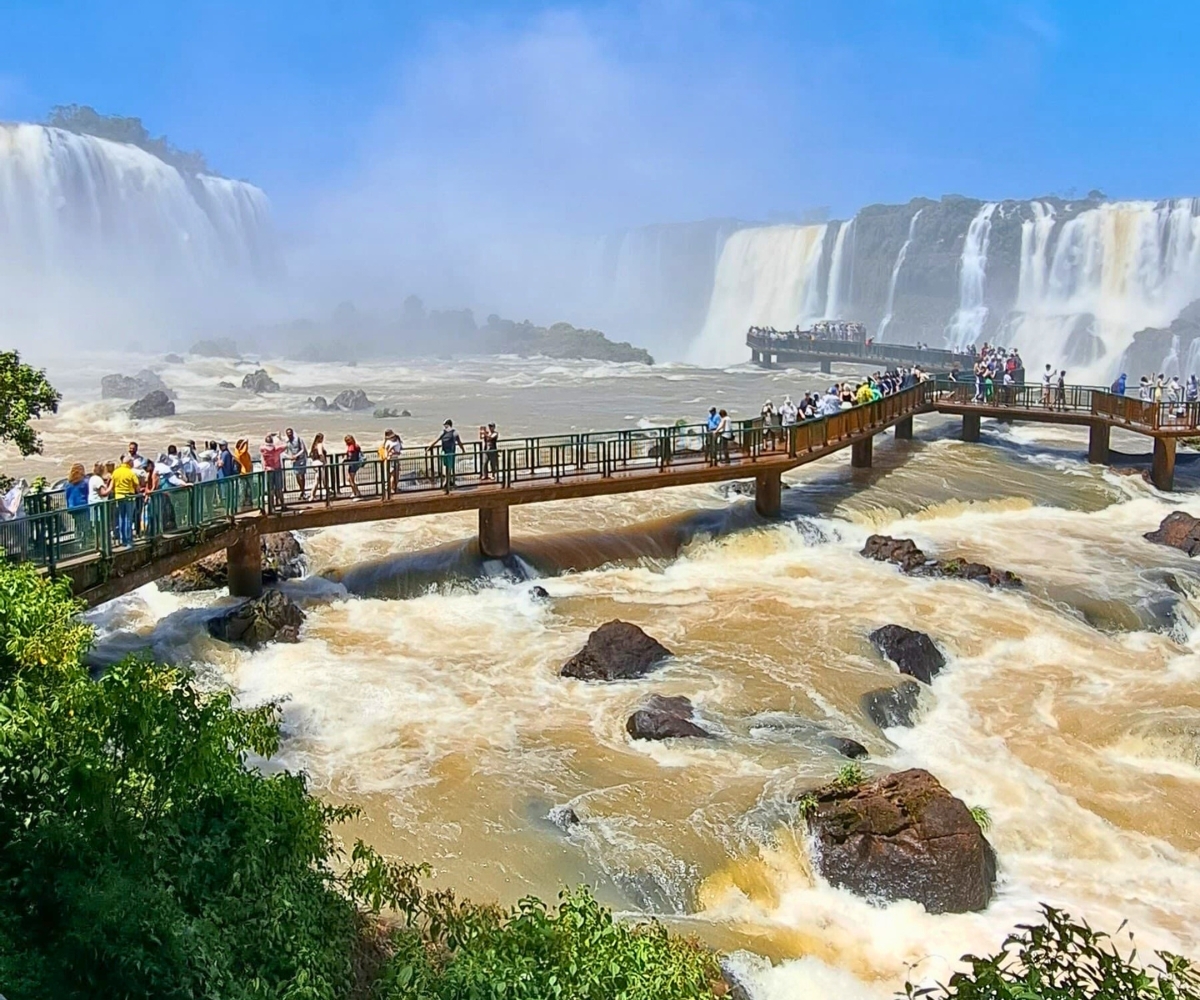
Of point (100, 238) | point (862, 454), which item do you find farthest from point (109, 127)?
point (862, 454)

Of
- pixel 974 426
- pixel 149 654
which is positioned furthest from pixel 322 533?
pixel 974 426

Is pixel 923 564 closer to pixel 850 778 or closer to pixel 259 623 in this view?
pixel 850 778

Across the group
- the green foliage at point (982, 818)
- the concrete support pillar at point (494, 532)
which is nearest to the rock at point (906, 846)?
the green foliage at point (982, 818)

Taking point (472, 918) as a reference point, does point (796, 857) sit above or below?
below

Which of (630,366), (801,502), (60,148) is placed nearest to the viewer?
(801,502)

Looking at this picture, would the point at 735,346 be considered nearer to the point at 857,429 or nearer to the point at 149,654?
the point at 857,429

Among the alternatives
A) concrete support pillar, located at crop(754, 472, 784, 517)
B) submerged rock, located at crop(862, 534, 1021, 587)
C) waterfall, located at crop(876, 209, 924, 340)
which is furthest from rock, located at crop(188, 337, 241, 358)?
submerged rock, located at crop(862, 534, 1021, 587)
